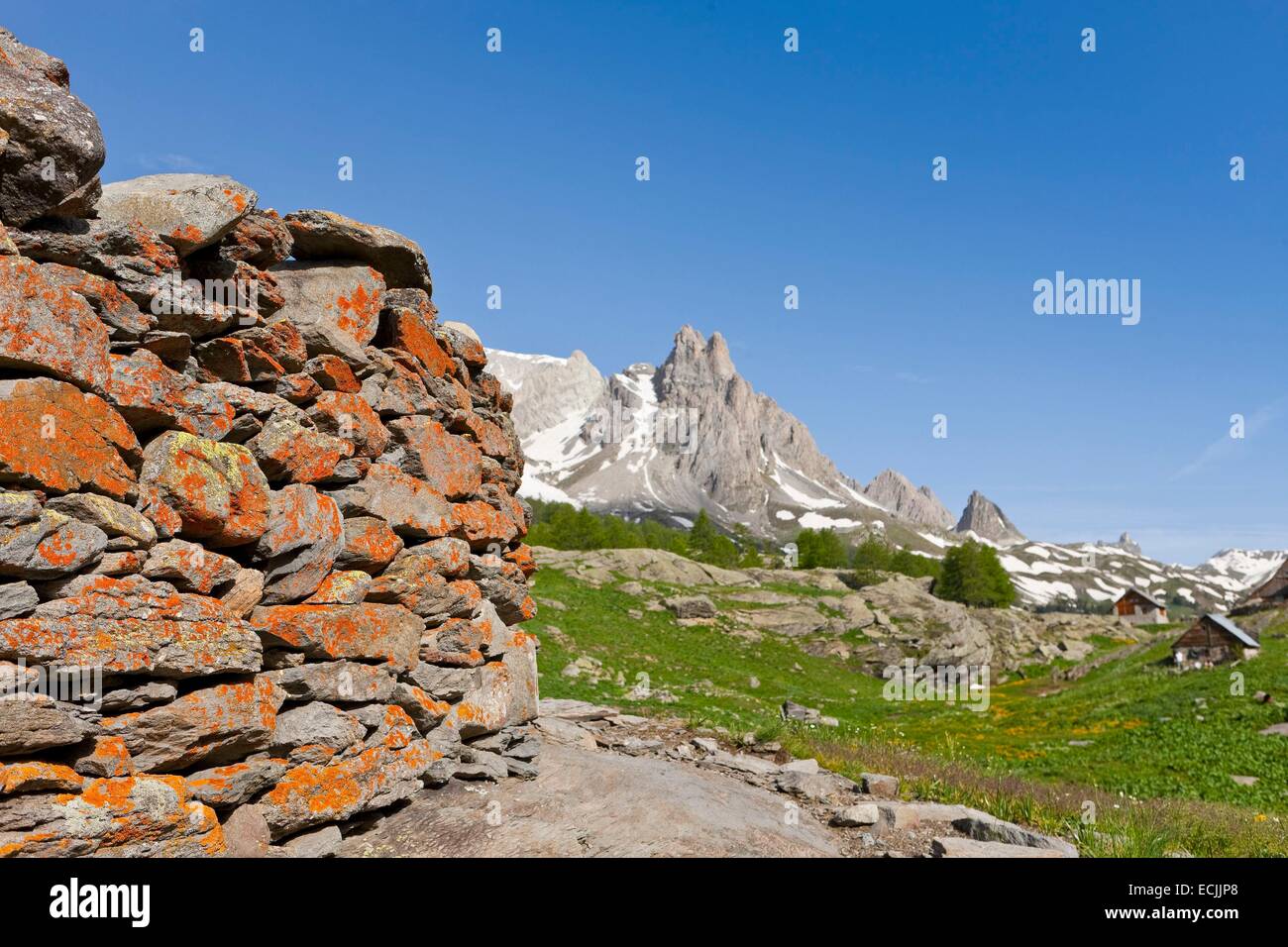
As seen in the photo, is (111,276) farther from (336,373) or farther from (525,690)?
(525,690)

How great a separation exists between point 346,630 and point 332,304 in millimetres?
4024

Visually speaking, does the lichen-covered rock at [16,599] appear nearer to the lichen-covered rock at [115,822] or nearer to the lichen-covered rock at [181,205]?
the lichen-covered rock at [115,822]

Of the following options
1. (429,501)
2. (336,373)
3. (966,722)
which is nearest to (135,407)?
(336,373)

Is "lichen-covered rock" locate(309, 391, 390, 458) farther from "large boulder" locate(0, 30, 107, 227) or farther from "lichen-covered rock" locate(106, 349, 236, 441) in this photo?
"large boulder" locate(0, 30, 107, 227)

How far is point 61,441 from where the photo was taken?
6.12 metres

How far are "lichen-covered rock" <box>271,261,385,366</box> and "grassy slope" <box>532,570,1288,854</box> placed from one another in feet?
41.7

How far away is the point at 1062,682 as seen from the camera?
180ft

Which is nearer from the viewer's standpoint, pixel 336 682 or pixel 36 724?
pixel 36 724

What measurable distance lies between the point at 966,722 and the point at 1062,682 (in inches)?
904

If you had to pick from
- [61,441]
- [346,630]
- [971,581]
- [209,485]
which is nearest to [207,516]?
[209,485]

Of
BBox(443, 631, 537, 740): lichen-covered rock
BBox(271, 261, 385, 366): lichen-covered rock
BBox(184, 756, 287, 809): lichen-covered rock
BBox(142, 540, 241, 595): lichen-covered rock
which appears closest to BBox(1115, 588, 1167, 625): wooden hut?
BBox(443, 631, 537, 740): lichen-covered rock

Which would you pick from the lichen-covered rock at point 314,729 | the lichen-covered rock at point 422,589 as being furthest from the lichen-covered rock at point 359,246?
the lichen-covered rock at point 314,729

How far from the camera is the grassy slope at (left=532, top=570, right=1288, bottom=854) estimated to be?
48.1 feet

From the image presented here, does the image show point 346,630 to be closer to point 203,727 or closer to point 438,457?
point 203,727
